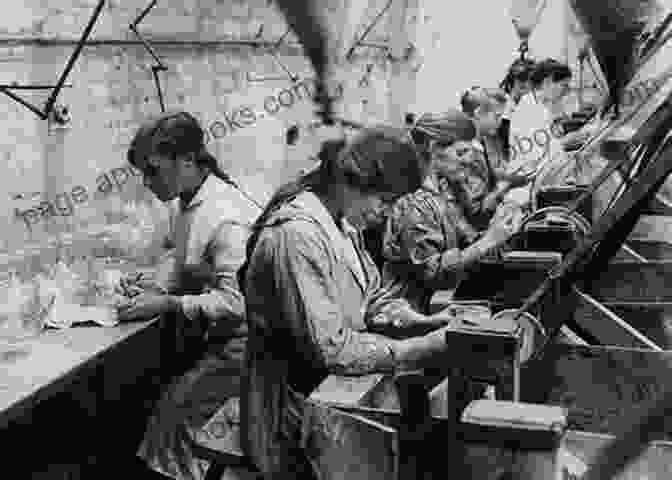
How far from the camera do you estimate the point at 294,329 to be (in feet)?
7.18

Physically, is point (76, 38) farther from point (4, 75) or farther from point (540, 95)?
point (540, 95)

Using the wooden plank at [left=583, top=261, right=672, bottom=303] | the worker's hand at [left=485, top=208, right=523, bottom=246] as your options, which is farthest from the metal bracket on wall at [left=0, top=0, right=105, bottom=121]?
the wooden plank at [left=583, top=261, right=672, bottom=303]

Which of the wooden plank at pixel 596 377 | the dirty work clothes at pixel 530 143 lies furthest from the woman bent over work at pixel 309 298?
the dirty work clothes at pixel 530 143

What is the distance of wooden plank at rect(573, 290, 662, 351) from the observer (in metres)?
3.16

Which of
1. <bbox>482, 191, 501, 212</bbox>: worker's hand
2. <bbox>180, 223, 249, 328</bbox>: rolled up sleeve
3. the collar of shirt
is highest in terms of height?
the collar of shirt

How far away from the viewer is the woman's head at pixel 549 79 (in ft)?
23.6

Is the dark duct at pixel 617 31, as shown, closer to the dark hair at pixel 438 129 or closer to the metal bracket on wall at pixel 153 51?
the dark hair at pixel 438 129

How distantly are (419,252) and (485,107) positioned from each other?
245cm

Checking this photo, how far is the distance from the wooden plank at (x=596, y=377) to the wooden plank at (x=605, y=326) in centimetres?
23

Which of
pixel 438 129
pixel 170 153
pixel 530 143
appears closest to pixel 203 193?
pixel 170 153

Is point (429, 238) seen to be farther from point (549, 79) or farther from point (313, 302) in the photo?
point (549, 79)

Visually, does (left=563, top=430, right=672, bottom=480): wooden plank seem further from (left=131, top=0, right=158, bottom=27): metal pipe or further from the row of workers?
(left=131, top=0, right=158, bottom=27): metal pipe

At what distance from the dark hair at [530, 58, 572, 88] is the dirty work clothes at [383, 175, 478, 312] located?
11.9 feet

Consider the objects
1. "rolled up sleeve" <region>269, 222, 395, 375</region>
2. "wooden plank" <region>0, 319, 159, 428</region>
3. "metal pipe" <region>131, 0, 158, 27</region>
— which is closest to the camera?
"rolled up sleeve" <region>269, 222, 395, 375</region>
